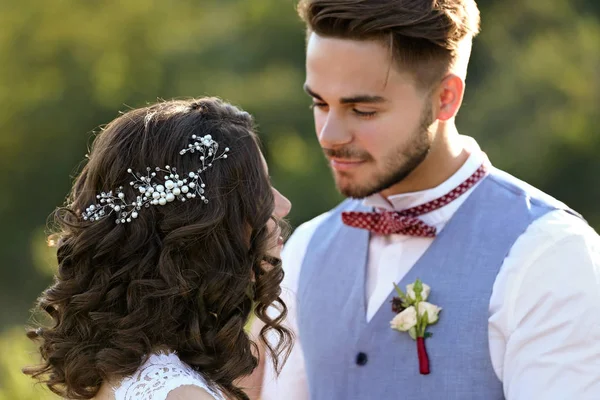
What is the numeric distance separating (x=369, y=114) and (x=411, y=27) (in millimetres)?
289

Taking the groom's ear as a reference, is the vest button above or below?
below

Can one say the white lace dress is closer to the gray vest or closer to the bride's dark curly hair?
the bride's dark curly hair

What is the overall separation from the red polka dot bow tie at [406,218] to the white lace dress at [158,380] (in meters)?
0.96

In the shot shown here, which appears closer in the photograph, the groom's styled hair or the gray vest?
the gray vest

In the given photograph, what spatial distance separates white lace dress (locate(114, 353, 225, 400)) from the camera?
2066mm

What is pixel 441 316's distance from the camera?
2.75 meters

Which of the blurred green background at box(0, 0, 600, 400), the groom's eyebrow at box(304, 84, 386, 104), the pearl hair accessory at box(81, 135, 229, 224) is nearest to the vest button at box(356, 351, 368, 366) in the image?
the groom's eyebrow at box(304, 84, 386, 104)

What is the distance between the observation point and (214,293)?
221 cm

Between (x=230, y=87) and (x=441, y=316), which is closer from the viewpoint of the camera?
(x=441, y=316)

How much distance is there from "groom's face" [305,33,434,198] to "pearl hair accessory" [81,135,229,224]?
77cm

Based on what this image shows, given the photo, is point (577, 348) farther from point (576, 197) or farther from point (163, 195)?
point (576, 197)

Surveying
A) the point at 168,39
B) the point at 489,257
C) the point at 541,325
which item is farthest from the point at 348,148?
the point at 168,39

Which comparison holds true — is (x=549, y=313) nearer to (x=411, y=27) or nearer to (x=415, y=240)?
(x=415, y=240)

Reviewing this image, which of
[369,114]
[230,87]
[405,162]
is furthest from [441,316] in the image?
[230,87]
